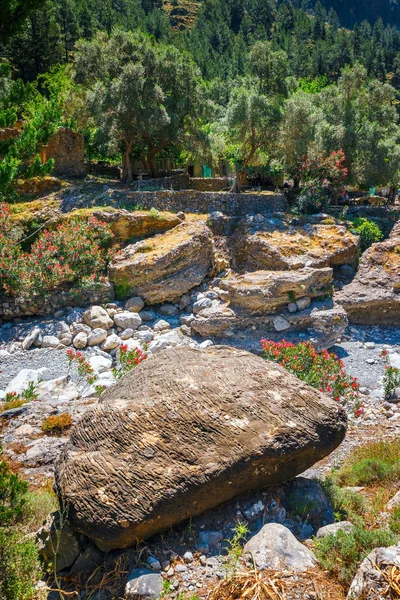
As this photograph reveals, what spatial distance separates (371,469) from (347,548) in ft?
9.53

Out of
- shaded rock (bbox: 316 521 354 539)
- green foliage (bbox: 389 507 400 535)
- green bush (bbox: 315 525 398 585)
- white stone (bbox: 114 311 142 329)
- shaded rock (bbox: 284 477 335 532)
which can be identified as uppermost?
green bush (bbox: 315 525 398 585)

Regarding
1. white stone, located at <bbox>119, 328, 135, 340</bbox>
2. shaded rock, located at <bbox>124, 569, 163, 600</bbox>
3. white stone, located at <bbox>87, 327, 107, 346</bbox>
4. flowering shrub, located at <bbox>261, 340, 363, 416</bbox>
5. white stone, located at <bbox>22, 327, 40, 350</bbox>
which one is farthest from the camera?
white stone, located at <bbox>119, 328, 135, 340</bbox>

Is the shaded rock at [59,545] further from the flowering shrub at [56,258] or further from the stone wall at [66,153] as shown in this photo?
the stone wall at [66,153]

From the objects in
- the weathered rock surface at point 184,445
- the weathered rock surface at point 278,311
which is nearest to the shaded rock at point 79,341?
the weathered rock surface at point 278,311

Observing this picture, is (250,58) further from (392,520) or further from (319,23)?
(319,23)

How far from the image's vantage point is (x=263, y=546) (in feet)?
16.5

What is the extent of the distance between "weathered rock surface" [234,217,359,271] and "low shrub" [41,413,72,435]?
11.9 metres

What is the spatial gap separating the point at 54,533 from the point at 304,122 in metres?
22.3

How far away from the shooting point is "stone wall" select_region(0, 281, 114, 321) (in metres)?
17.3

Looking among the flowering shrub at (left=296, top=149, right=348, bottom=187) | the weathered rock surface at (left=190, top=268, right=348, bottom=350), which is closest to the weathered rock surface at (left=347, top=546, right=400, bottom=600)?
the weathered rock surface at (left=190, top=268, right=348, bottom=350)

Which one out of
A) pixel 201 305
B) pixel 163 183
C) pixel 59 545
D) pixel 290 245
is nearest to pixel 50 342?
pixel 201 305

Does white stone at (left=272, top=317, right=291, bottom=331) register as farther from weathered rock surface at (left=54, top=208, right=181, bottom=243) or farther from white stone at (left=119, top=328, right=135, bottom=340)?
weathered rock surface at (left=54, top=208, right=181, bottom=243)

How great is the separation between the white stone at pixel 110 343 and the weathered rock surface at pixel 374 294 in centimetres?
954

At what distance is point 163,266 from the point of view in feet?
61.0
